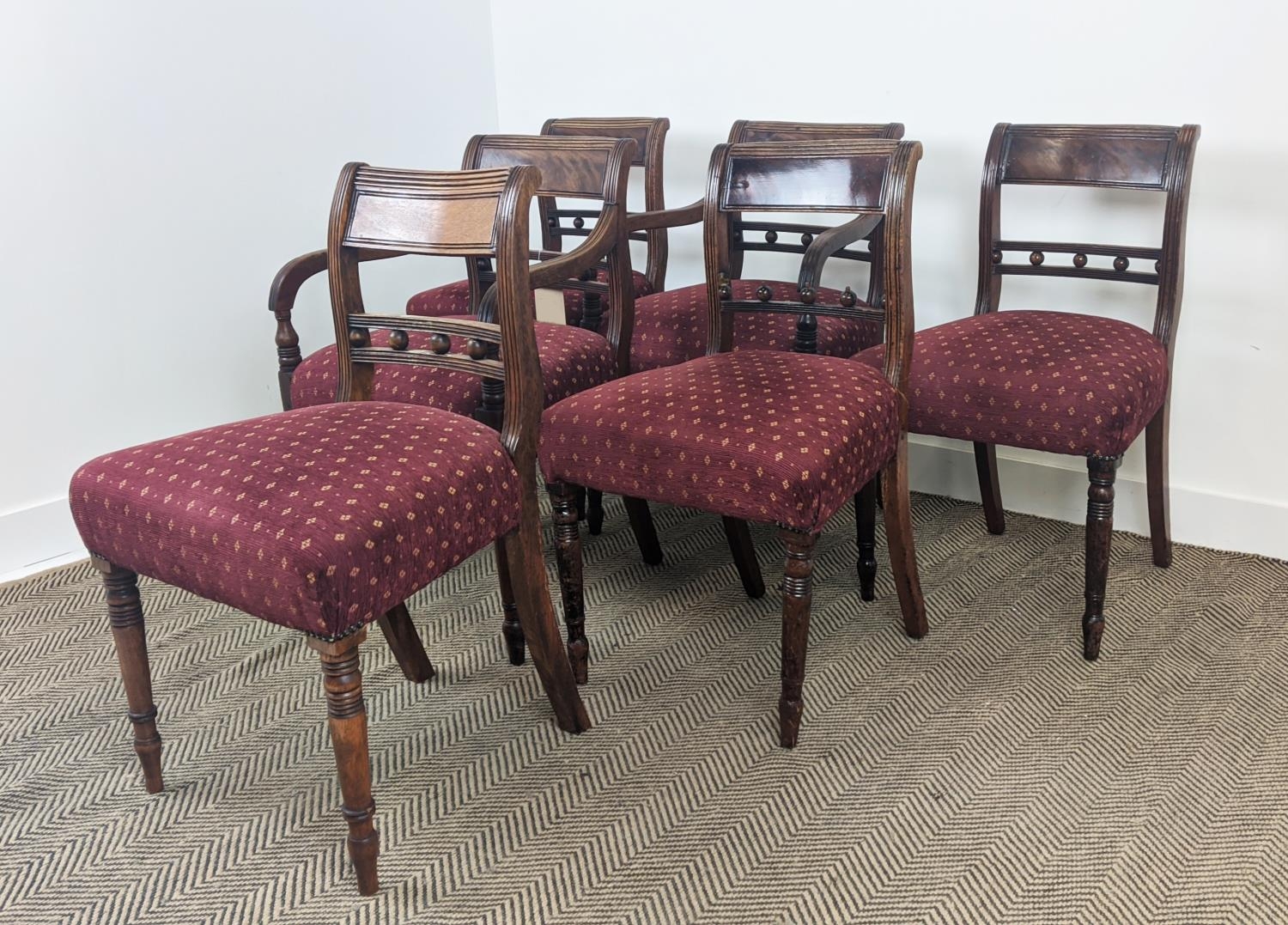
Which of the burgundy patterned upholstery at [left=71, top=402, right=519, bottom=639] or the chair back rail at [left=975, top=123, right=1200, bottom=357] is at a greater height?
the chair back rail at [left=975, top=123, right=1200, bottom=357]

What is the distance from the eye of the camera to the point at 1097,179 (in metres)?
2.21

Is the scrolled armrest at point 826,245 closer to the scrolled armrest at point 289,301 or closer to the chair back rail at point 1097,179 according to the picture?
the chair back rail at point 1097,179

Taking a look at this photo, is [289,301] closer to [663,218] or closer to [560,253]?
[560,253]

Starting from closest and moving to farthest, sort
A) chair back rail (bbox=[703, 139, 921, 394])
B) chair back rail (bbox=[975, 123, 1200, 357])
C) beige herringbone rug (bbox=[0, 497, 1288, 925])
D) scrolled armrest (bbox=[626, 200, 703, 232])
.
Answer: beige herringbone rug (bbox=[0, 497, 1288, 925])
chair back rail (bbox=[703, 139, 921, 394])
chair back rail (bbox=[975, 123, 1200, 357])
scrolled armrest (bbox=[626, 200, 703, 232])

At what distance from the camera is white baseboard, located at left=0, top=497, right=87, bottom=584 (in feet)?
8.30

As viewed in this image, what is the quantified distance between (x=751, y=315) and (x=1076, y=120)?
0.83 metres

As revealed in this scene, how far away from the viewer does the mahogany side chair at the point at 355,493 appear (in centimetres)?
136

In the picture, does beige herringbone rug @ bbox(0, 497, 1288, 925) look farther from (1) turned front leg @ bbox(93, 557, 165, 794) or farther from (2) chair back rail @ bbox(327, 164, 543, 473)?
(2) chair back rail @ bbox(327, 164, 543, 473)

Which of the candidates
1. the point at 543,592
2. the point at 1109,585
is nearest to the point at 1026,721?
the point at 1109,585

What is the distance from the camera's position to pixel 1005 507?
2754 mm

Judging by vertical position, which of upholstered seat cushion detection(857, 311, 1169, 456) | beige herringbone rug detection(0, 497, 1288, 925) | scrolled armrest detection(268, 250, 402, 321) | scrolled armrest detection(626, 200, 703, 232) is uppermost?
scrolled armrest detection(626, 200, 703, 232)

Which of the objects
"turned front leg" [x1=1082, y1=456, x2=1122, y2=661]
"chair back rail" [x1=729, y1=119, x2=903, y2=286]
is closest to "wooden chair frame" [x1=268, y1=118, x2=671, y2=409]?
"chair back rail" [x1=729, y1=119, x2=903, y2=286]

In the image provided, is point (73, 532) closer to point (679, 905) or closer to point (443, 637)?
A: point (443, 637)

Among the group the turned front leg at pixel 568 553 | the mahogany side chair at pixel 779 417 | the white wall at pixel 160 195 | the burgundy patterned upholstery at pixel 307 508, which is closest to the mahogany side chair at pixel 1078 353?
the mahogany side chair at pixel 779 417
